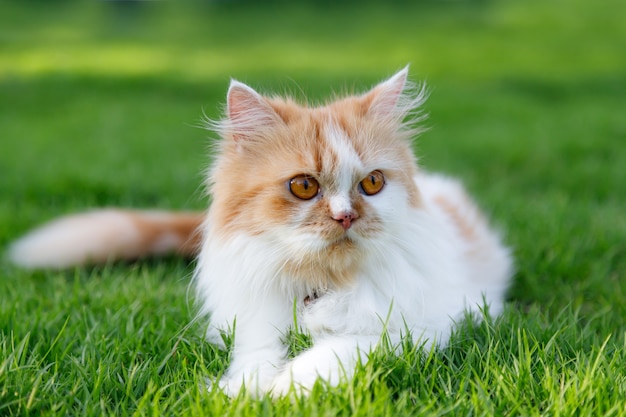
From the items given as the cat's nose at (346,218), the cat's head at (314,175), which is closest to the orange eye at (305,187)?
the cat's head at (314,175)

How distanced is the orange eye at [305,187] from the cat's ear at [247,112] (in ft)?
0.97

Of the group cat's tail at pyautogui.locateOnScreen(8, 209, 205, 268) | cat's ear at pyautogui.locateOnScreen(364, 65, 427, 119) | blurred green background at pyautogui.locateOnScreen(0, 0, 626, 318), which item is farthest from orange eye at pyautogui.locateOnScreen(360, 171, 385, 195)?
cat's tail at pyautogui.locateOnScreen(8, 209, 205, 268)

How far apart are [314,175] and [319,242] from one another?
0.76ft

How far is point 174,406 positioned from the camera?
81.5 inches

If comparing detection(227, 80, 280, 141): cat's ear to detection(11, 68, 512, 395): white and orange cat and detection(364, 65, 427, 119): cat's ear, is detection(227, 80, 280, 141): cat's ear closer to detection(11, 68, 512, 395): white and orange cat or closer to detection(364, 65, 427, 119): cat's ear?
detection(11, 68, 512, 395): white and orange cat

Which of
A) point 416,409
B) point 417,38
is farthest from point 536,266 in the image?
point 417,38

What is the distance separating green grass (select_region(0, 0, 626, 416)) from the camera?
215 centimetres

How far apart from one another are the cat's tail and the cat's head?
1.27 m

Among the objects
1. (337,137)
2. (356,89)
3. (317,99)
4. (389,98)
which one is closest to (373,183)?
(337,137)

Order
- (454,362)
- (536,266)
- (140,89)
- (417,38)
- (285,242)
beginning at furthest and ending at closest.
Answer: (417,38), (140,89), (536,266), (454,362), (285,242)

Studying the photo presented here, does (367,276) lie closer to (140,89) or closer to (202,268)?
(202,268)

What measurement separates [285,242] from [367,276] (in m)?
0.33

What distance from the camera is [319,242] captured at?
220 centimetres

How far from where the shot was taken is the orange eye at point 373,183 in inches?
91.8
